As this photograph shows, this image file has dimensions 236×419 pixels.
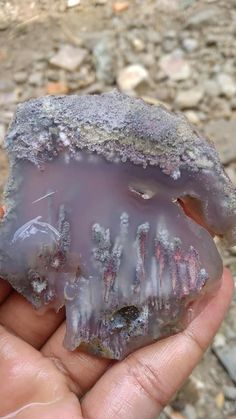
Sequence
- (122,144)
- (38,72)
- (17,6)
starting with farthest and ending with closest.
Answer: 1. (17,6)
2. (38,72)
3. (122,144)

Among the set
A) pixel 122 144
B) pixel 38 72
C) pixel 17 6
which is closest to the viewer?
pixel 122 144

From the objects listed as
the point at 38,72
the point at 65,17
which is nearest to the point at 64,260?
the point at 38,72

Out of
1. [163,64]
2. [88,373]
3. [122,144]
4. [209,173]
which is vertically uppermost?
[122,144]

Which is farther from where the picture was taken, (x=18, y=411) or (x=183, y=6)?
(x=183, y=6)

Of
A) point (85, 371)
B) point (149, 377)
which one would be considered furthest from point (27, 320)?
point (149, 377)

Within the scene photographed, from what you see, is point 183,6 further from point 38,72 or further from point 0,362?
point 0,362

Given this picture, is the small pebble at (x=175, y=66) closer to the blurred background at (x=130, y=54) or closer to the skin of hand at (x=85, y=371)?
the blurred background at (x=130, y=54)

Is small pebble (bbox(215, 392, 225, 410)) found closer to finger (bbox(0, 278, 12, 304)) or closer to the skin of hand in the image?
the skin of hand

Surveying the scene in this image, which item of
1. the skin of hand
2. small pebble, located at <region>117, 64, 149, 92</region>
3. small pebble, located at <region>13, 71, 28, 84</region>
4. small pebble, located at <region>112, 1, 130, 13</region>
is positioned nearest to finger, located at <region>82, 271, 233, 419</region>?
the skin of hand

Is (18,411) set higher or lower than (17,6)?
lower
